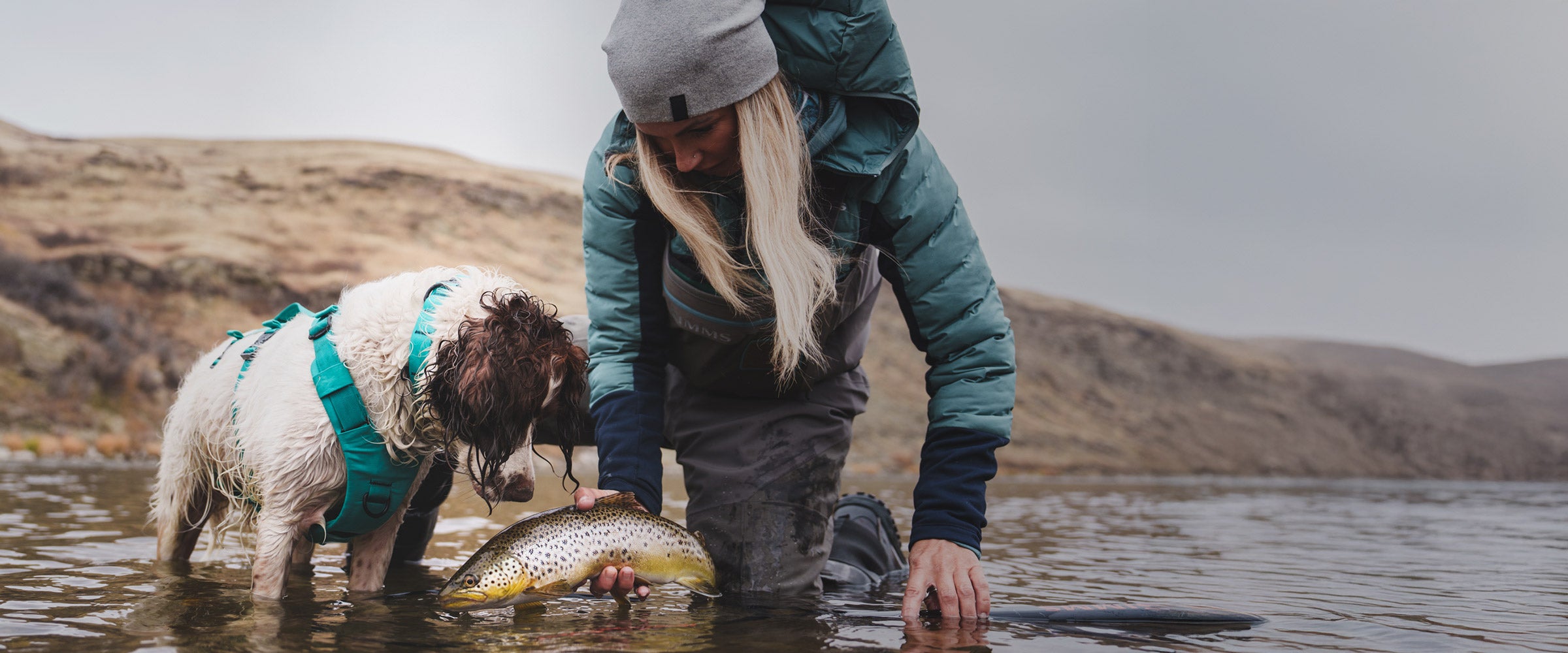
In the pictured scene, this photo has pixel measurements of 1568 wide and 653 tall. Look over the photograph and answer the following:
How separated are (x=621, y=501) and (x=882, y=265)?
1315 millimetres

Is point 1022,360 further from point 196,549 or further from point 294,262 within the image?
point 196,549

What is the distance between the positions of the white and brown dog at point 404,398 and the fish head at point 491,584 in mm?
434

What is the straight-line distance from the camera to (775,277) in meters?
3.04

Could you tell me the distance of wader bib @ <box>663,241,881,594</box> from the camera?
388 cm

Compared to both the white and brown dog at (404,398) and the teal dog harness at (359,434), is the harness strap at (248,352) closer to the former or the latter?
the white and brown dog at (404,398)

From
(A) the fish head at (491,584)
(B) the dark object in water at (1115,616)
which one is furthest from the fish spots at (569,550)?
(B) the dark object in water at (1115,616)

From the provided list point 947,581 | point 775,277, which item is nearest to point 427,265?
point 775,277

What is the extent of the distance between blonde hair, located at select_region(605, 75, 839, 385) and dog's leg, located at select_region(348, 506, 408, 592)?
5.55 ft

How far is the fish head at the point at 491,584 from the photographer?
9.53 feet

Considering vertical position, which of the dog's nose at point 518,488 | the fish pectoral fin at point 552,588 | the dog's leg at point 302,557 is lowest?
the dog's leg at point 302,557

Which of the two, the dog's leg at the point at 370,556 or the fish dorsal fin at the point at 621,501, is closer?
the fish dorsal fin at the point at 621,501

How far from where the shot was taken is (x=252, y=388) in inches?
144

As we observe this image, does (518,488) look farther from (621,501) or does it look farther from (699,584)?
(699,584)

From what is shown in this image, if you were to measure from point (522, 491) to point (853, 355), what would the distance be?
1465mm
